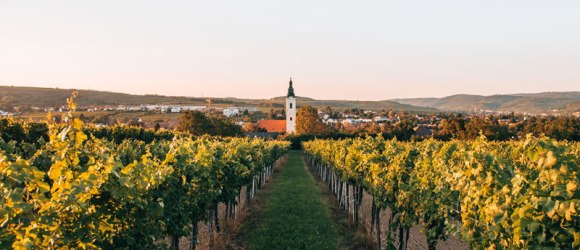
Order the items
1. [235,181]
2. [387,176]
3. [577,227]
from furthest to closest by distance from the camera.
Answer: [235,181]
[387,176]
[577,227]

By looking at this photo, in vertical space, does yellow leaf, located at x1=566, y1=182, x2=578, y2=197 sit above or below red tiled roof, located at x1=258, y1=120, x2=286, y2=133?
above

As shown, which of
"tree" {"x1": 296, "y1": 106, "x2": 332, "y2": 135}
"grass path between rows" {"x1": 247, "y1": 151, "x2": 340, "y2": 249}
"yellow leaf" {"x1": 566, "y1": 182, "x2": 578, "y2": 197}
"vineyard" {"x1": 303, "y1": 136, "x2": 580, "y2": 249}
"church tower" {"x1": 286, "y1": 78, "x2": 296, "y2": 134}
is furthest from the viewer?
"church tower" {"x1": 286, "y1": 78, "x2": 296, "y2": 134}

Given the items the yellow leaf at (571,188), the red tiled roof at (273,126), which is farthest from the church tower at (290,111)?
the yellow leaf at (571,188)

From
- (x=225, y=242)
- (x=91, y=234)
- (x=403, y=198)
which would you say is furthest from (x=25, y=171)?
(x=225, y=242)

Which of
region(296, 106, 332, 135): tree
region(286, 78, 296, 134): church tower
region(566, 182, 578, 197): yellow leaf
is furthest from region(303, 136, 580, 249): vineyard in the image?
region(286, 78, 296, 134): church tower

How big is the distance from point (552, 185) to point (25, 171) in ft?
15.3

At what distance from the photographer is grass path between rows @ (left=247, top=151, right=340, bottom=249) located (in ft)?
34.9

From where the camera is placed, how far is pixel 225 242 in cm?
1062

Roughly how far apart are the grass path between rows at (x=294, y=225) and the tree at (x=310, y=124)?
212 ft

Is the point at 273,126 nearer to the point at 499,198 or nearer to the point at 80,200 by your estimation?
the point at 499,198

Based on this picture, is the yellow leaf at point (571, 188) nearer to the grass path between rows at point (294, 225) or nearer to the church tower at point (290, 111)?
the grass path between rows at point (294, 225)

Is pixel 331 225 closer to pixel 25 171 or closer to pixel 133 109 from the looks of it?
pixel 25 171

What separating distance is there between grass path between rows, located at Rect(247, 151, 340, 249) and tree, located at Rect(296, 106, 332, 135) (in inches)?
2549

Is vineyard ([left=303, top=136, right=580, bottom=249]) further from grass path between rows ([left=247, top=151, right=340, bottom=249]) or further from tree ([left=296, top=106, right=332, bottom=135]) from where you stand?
tree ([left=296, top=106, right=332, bottom=135])
